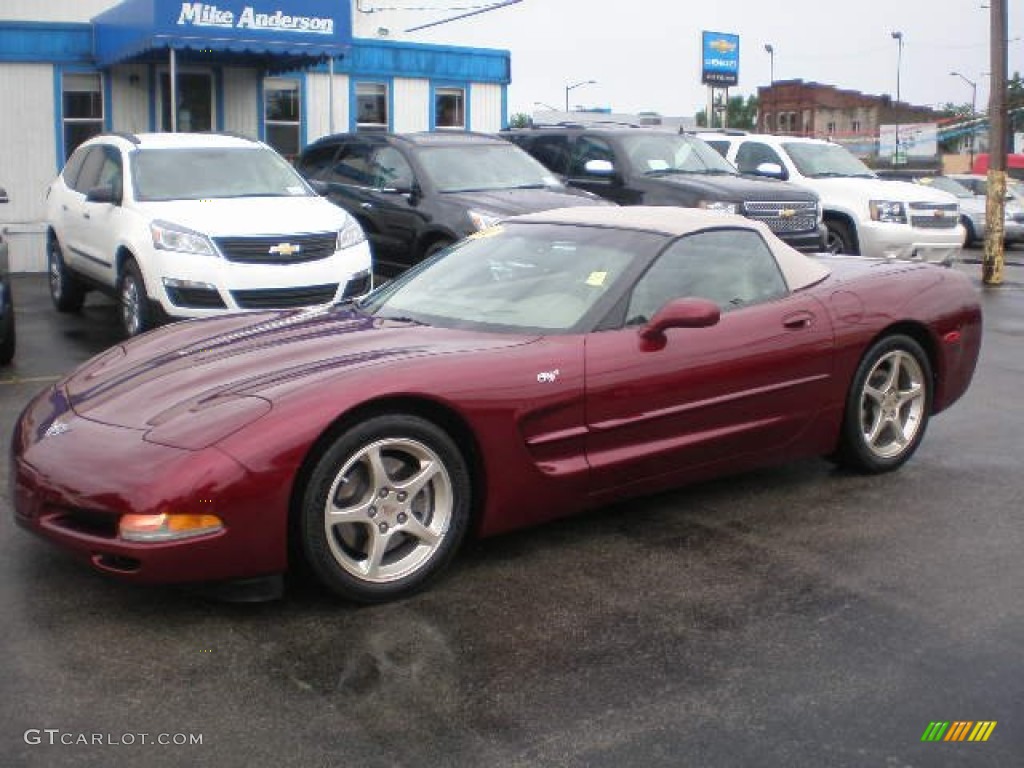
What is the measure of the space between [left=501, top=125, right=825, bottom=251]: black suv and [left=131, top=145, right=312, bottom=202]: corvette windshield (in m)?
3.92

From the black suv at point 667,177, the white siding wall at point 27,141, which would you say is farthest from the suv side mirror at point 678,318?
the white siding wall at point 27,141

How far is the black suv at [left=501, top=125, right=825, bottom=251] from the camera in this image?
12938 mm

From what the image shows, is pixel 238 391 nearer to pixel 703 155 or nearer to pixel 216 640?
pixel 216 640

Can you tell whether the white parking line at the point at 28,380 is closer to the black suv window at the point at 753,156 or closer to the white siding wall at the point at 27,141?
the white siding wall at the point at 27,141

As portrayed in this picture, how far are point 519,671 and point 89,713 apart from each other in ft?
4.16

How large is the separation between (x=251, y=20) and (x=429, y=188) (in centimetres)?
672

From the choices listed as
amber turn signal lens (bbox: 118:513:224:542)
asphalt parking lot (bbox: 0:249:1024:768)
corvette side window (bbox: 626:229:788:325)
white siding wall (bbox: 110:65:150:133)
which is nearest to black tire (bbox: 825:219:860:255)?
corvette side window (bbox: 626:229:788:325)

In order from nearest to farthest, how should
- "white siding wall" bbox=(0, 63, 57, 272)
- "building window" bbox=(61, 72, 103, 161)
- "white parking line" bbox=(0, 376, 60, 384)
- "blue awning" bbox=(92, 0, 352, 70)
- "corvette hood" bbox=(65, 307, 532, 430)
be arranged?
1. "corvette hood" bbox=(65, 307, 532, 430)
2. "white parking line" bbox=(0, 376, 60, 384)
3. "blue awning" bbox=(92, 0, 352, 70)
4. "white siding wall" bbox=(0, 63, 57, 272)
5. "building window" bbox=(61, 72, 103, 161)

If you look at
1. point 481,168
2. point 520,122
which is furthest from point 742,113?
point 481,168

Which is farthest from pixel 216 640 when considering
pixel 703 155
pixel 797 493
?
pixel 703 155

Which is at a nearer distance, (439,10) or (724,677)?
(724,677)

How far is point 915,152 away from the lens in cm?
8362

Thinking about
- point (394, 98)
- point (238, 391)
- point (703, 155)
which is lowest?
point (238, 391)

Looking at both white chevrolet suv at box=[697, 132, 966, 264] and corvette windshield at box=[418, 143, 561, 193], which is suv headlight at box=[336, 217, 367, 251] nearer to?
corvette windshield at box=[418, 143, 561, 193]
